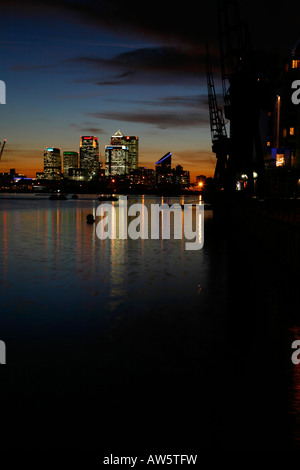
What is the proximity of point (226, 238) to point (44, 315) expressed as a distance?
3344 centimetres

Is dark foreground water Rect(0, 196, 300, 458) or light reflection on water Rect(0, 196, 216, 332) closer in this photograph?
dark foreground water Rect(0, 196, 300, 458)

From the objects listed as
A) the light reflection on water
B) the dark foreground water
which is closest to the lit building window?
the light reflection on water

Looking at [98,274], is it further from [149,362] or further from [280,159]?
[280,159]

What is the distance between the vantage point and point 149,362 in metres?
11.9

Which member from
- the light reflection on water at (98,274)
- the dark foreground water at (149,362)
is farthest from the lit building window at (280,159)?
the dark foreground water at (149,362)

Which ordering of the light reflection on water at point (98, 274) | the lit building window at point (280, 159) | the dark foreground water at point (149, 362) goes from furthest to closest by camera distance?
the lit building window at point (280, 159) < the light reflection on water at point (98, 274) < the dark foreground water at point (149, 362)

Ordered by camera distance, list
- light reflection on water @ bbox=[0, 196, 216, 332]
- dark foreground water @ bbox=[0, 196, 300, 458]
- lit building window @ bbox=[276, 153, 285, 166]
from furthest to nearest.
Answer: lit building window @ bbox=[276, 153, 285, 166] → light reflection on water @ bbox=[0, 196, 216, 332] → dark foreground water @ bbox=[0, 196, 300, 458]

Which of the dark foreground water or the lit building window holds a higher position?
the lit building window

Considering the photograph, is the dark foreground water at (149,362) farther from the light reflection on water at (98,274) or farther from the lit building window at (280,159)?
the lit building window at (280,159)

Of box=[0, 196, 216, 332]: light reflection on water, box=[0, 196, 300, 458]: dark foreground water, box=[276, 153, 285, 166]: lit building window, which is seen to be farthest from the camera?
box=[276, 153, 285, 166]: lit building window

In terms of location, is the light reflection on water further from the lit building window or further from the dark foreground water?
the lit building window

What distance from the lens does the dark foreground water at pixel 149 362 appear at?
812 cm

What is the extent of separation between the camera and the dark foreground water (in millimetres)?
8125

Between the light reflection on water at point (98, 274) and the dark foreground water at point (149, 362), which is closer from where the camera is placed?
the dark foreground water at point (149, 362)
